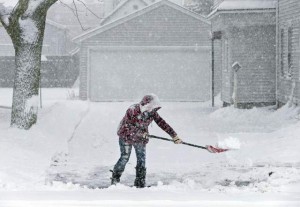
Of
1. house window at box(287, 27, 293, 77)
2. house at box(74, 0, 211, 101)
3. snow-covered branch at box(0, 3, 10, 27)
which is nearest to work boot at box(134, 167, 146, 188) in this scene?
snow-covered branch at box(0, 3, 10, 27)

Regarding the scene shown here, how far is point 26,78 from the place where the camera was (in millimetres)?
16047

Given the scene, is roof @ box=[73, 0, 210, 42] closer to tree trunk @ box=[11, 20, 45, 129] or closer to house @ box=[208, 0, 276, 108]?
house @ box=[208, 0, 276, 108]

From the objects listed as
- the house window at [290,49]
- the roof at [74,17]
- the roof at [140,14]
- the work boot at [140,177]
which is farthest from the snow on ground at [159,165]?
the roof at [74,17]

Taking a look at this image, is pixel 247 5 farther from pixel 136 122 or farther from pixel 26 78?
pixel 136 122

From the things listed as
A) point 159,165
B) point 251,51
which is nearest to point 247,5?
point 251,51

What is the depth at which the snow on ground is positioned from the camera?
792 cm

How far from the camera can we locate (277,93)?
2253 cm

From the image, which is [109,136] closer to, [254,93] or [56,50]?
[254,93]

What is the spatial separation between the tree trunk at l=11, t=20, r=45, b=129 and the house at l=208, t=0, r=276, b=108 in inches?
353

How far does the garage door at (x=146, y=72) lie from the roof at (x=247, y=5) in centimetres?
796

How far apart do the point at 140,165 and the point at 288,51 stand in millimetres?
12442

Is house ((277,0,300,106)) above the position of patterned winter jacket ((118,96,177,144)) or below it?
above

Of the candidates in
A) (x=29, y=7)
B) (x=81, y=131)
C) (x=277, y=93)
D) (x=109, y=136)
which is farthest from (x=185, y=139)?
(x=277, y=93)

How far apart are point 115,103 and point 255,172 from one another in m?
19.1
